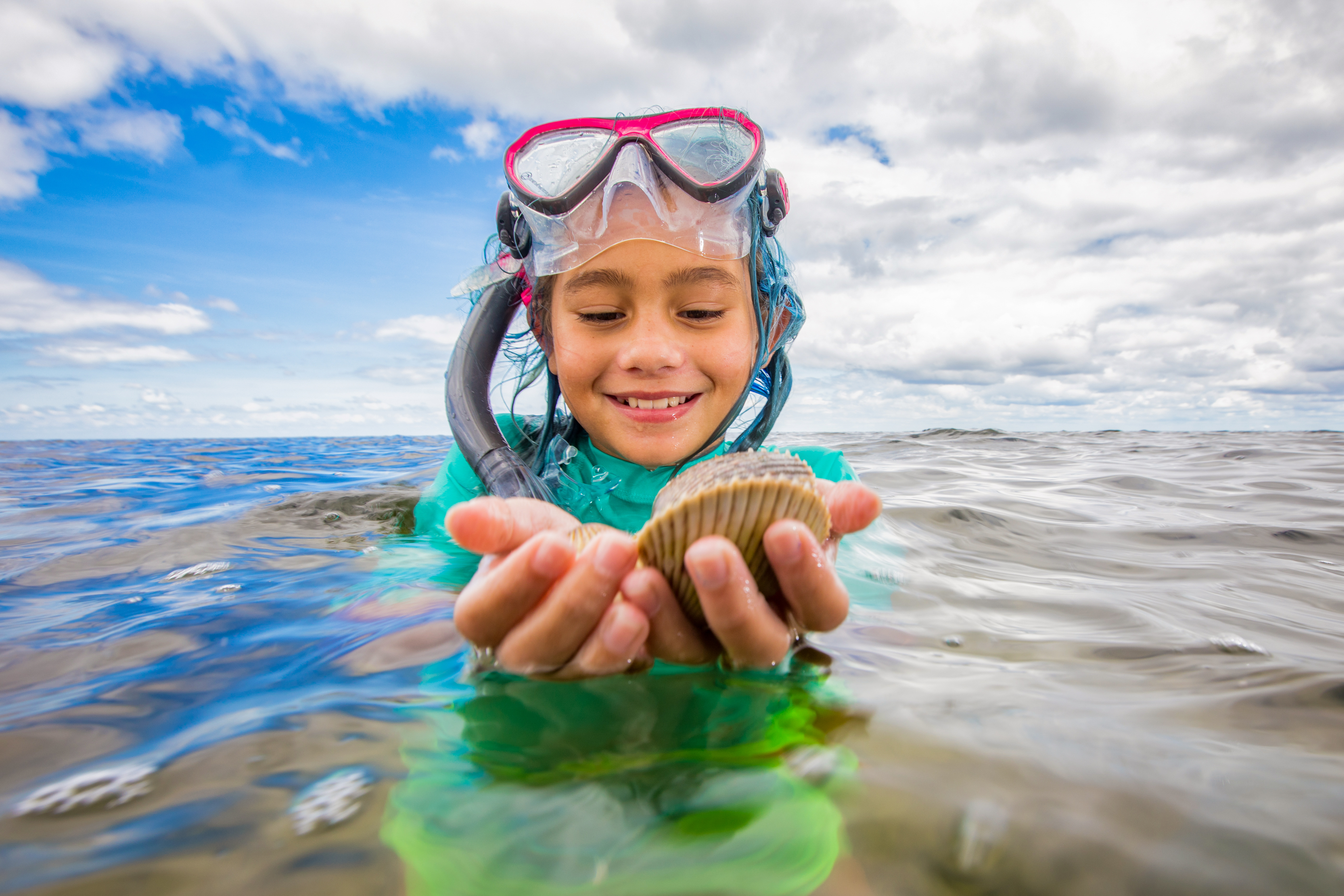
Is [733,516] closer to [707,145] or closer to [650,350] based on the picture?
[650,350]

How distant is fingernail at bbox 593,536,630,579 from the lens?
4.47ft

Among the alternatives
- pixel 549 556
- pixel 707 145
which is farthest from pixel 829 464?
pixel 549 556

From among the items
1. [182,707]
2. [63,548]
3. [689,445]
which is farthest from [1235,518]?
[63,548]

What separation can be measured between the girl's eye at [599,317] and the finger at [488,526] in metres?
1.38

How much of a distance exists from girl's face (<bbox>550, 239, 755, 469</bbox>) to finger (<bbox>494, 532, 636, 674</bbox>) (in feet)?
5.22

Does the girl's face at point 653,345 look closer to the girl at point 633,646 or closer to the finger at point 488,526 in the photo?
the girl at point 633,646

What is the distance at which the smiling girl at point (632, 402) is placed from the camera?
1.46 metres

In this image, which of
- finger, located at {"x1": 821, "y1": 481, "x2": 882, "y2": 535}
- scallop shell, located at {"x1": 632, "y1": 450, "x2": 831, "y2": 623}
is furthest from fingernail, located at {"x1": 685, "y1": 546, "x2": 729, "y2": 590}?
finger, located at {"x1": 821, "y1": 481, "x2": 882, "y2": 535}

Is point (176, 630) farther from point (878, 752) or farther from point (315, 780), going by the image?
point (878, 752)

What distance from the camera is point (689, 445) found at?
3234 mm

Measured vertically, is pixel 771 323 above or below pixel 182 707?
above

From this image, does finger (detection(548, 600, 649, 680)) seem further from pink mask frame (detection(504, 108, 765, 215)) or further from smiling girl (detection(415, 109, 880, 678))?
pink mask frame (detection(504, 108, 765, 215))

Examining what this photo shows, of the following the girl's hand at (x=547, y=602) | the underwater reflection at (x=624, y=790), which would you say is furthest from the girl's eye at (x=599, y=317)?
the underwater reflection at (x=624, y=790)

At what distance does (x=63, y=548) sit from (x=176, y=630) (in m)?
3.12
